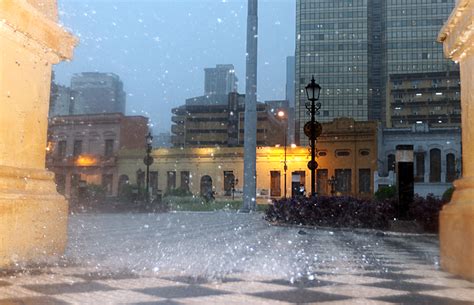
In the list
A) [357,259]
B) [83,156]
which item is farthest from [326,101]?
[357,259]

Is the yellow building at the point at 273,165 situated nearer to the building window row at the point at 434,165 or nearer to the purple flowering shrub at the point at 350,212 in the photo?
the building window row at the point at 434,165

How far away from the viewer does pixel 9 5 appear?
4.22 metres

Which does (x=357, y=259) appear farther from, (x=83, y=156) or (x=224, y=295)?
(x=83, y=156)

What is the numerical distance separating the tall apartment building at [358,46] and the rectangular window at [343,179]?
18992mm

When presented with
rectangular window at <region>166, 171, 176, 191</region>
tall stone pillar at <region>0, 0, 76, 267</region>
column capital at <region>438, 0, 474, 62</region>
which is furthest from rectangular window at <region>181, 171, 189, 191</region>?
column capital at <region>438, 0, 474, 62</region>

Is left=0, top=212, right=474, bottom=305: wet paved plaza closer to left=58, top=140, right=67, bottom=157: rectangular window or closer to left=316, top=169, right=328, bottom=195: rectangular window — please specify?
left=316, top=169, right=328, bottom=195: rectangular window

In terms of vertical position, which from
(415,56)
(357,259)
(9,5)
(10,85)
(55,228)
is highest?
(415,56)

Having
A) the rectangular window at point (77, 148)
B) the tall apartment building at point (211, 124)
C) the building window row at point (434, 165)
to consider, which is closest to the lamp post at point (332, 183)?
the building window row at point (434, 165)

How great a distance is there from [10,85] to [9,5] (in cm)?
67

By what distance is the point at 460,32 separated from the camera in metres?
4.29

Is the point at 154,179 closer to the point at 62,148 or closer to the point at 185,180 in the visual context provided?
the point at 185,180

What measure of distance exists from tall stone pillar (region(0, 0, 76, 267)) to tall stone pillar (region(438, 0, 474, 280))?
11.4ft

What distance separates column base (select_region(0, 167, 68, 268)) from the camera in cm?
407

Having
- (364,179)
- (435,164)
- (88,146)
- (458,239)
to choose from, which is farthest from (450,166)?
(458,239)
